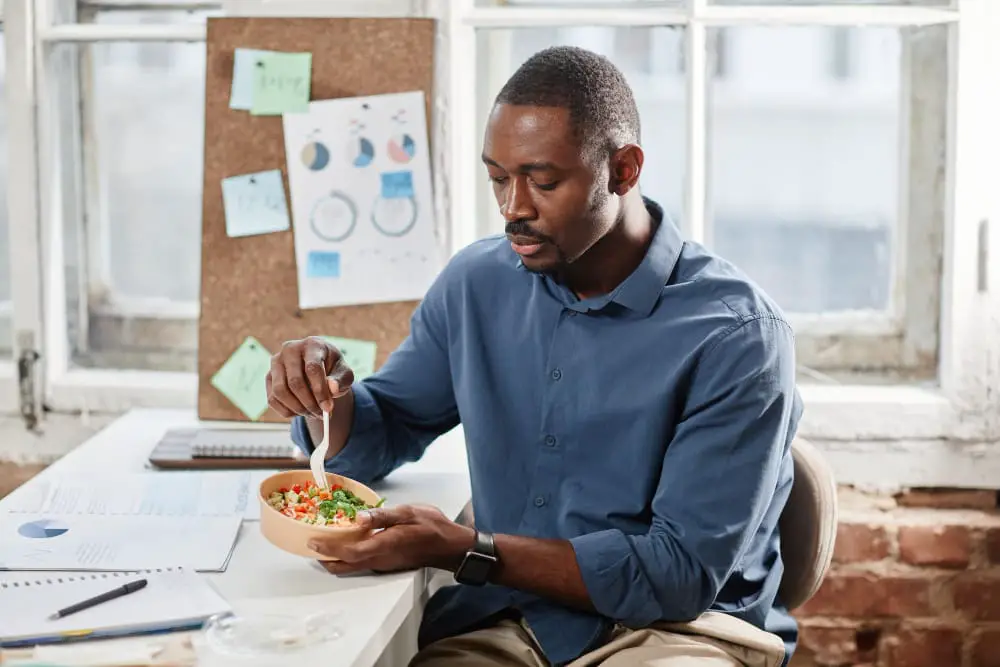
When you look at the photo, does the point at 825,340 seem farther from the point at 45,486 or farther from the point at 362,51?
the point at 45,486

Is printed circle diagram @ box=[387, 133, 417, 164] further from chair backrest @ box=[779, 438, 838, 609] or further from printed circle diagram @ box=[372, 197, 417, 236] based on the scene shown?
chair backrest @ box=[779, 438, 838, 609]

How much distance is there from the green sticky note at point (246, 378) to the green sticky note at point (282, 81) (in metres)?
0.43

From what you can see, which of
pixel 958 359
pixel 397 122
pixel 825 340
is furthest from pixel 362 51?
pixel 958 359

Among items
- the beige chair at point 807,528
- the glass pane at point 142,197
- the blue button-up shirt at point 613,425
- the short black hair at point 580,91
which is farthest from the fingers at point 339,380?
the glass pane at point 142,197

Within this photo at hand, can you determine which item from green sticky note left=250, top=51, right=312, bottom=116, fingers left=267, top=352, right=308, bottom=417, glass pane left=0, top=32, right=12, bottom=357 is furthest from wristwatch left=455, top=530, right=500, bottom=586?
glass pane left=0, top=32, right=12, bottom=357

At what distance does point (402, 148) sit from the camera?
218 cm

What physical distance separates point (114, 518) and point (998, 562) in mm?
1529

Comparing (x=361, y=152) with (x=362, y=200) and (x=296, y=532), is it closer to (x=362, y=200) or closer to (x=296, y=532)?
(x=362, y=200)

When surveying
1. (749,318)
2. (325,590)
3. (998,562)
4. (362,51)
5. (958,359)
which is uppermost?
(362,51)

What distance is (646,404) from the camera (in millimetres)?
1547

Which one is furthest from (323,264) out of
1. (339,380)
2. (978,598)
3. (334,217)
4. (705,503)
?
(978,598)

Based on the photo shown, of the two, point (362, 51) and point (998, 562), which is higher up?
point (362, 51)

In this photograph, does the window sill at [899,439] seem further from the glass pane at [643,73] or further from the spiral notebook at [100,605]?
the spiral notebook at [100,605]

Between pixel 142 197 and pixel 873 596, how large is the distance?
5.32 feet
